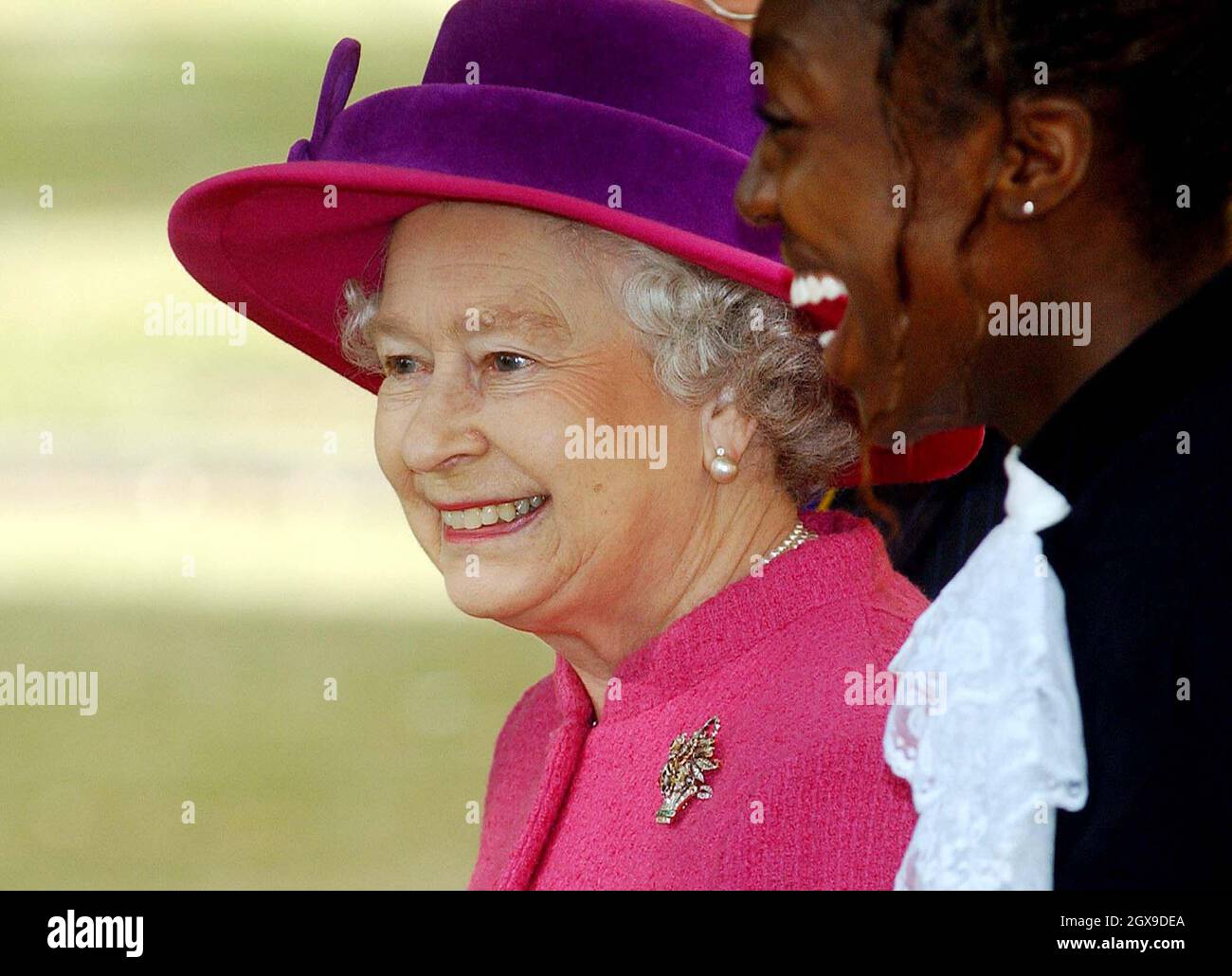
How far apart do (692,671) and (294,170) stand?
656 mm

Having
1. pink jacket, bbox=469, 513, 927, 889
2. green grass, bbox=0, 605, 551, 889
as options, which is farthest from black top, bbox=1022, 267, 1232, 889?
green grass, bbox=0, 605, 551, 889

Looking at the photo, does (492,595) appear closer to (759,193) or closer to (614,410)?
(614,410)

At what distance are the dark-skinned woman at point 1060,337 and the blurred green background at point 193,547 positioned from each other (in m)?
2.54

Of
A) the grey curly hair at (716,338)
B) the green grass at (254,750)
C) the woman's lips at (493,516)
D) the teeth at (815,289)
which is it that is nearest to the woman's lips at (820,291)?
the teeth at (815,289)

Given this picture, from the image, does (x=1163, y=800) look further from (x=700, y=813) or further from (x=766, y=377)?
(x=766, y=377)

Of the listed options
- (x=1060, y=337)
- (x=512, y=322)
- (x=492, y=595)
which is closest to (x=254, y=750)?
(x=492, y=595)

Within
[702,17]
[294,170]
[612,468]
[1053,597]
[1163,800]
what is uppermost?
[702,17]

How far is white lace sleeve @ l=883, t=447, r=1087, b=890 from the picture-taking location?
3.69 ft

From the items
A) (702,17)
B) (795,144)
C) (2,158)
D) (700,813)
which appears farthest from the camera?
(2,158)

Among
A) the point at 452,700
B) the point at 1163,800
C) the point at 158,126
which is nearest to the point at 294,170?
the point at 1163,800

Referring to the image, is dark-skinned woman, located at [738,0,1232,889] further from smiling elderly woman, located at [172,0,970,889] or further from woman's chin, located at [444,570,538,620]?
woman's chin, located at [444,570,538,620]

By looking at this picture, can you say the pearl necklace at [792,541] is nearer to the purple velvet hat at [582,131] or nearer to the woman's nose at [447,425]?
the purple velvet hat at [582,131]

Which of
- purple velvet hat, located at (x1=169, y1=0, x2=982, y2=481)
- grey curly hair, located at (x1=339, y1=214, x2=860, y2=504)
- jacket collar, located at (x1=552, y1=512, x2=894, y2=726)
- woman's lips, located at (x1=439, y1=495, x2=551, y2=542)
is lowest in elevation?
jacket collar, located at (x1=552, y1=512, x2=894, y2=726)

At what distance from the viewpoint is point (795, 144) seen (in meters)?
1.16
